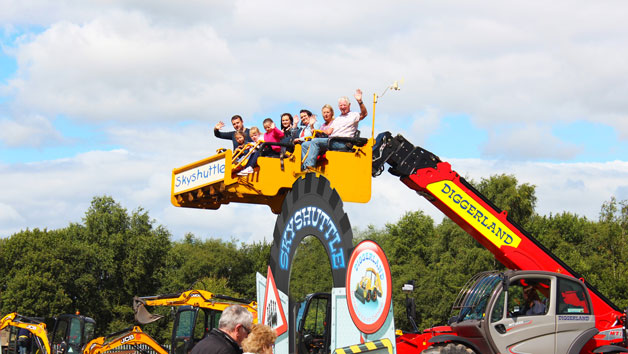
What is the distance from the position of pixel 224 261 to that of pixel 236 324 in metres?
69.4

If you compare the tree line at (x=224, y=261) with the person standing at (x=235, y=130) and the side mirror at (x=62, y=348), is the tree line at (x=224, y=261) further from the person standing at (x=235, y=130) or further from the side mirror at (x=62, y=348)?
the person standing at (x=235, y=130)

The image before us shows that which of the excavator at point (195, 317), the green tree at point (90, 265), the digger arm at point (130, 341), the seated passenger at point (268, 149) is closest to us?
the seated passenger at point (268, 149)

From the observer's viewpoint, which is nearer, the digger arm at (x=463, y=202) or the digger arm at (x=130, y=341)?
the digger arm at (x=463, y=202)

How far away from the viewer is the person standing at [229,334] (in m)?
6.59

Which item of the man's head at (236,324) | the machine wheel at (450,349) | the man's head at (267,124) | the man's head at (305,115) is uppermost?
the man's head at (305,115)

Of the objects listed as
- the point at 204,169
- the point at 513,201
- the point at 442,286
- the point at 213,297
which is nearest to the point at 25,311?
the point at 442,286

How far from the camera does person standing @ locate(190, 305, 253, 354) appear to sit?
259 inches

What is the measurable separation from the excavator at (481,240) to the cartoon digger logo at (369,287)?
5.59ft

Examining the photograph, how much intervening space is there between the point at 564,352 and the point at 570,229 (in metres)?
44.1

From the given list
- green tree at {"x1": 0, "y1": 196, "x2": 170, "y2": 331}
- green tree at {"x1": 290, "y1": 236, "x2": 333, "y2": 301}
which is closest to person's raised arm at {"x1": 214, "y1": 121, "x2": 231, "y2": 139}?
green tree at {"x1": 290, "y1": 236, "x2": 333, "y2": 301}

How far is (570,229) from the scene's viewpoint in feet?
180

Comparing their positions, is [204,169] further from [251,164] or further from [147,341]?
[147,341]

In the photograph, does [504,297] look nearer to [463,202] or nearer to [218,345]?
[463,202]

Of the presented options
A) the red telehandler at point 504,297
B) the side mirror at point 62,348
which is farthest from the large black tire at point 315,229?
the side mirror at point 62,348
